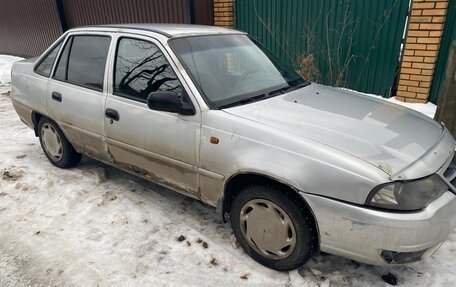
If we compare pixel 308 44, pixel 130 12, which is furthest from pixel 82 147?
pixel 130 12

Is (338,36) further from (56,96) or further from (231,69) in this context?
(56,96)

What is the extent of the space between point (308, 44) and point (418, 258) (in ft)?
16.5

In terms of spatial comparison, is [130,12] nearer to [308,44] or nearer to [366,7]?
[308,44]

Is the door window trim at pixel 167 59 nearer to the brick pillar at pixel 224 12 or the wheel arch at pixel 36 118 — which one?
the wheel arch at pixel 36 118

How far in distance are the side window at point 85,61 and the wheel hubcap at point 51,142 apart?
682mm

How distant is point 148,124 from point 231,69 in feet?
2.85

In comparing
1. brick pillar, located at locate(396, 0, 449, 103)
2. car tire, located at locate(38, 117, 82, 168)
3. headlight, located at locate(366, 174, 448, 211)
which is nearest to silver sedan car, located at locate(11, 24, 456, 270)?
headlight, located at locate(366, 174, 448, 211)

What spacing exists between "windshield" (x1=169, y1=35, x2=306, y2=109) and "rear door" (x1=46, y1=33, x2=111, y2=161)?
0.97 metres

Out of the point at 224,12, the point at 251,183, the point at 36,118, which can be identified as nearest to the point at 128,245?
the point at 251,183

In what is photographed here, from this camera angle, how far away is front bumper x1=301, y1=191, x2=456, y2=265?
6.47 feet

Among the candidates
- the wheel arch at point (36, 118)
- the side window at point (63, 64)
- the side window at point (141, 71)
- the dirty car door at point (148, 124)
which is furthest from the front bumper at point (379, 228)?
the wheel arch at point (36, 118)

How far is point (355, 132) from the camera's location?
7.66 feet

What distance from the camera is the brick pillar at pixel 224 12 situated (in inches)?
292

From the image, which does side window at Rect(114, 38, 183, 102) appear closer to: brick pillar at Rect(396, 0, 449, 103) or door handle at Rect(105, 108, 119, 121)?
door handle at Rect(105, 108, 119, 121)
